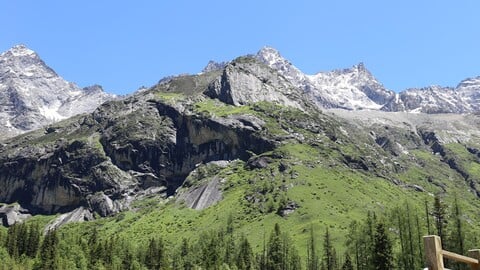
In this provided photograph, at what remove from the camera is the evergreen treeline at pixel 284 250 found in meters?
85.0

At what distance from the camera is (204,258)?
156 m

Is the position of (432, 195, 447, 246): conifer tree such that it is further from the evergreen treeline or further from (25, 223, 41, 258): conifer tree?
(25, 223, 41, 258): conifer tree

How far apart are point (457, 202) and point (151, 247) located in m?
105

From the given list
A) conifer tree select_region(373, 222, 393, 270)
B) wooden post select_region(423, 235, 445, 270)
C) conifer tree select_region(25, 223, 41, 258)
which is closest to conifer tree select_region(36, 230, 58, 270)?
conifer tree select_region(25, 223, 41, 258)

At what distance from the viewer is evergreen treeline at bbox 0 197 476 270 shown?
85000 mm

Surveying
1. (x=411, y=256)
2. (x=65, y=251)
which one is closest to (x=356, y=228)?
(x=411, y=256)

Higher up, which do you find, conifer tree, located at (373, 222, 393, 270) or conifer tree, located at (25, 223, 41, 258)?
conifer tree, located at (25, 223, 41, 258)

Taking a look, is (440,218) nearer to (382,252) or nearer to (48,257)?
(382,252)

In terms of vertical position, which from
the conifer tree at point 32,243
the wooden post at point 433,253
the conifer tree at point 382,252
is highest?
the conifer tree at point 32,243

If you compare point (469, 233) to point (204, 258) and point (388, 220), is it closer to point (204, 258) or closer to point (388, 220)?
point (388, 220)

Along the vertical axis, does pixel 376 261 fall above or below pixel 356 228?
below

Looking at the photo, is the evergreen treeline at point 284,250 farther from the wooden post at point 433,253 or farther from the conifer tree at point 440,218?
the wooden post at point 433,253

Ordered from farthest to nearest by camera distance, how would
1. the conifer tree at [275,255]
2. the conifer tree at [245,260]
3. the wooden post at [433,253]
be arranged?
1. the conifer tree at [245,260]
2. the conifer tree at [275,255]
3. the wooden post at [433,253]

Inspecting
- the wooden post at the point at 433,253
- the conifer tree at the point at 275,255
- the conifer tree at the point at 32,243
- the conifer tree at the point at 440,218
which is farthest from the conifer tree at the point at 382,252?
the conifer tree at the point at 32,243
